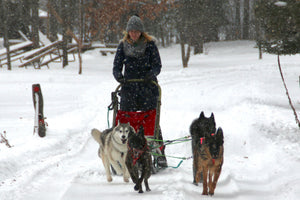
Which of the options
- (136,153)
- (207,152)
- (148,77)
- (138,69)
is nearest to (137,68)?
(138,69)

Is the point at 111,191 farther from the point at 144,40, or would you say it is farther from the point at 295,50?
the point at 295,50

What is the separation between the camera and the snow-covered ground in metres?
4.69

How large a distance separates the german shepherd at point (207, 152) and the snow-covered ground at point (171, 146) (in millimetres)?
241

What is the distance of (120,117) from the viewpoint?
543cm

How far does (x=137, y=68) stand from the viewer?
5.34 meters

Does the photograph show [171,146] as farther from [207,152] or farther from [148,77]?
[207,152]

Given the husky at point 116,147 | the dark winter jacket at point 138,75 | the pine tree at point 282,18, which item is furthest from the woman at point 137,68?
the pine tree at point 282,18

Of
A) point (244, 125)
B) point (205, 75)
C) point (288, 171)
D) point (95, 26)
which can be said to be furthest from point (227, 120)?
point (95, 26)

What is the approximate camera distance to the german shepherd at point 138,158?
4.36 meters

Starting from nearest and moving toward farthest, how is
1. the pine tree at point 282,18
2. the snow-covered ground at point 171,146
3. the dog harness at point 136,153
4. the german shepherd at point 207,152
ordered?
1. the german shepherd at point 207,152
2. the dog harness at point 136,153
3. the snow-covered ground at point 171,146
4. the pine tree at point 282,18

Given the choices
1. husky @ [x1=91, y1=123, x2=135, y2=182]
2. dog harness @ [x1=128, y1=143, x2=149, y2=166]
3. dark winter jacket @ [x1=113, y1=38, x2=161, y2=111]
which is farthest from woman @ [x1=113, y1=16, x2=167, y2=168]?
dog harness @ [x1=128, y1=143, x2=149, y2=166]

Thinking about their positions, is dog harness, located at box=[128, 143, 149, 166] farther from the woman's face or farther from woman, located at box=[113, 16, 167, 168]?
the woman's face

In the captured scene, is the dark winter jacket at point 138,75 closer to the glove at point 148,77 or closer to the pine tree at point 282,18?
the glove at point 148,77

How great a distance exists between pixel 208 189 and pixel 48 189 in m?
2.31
